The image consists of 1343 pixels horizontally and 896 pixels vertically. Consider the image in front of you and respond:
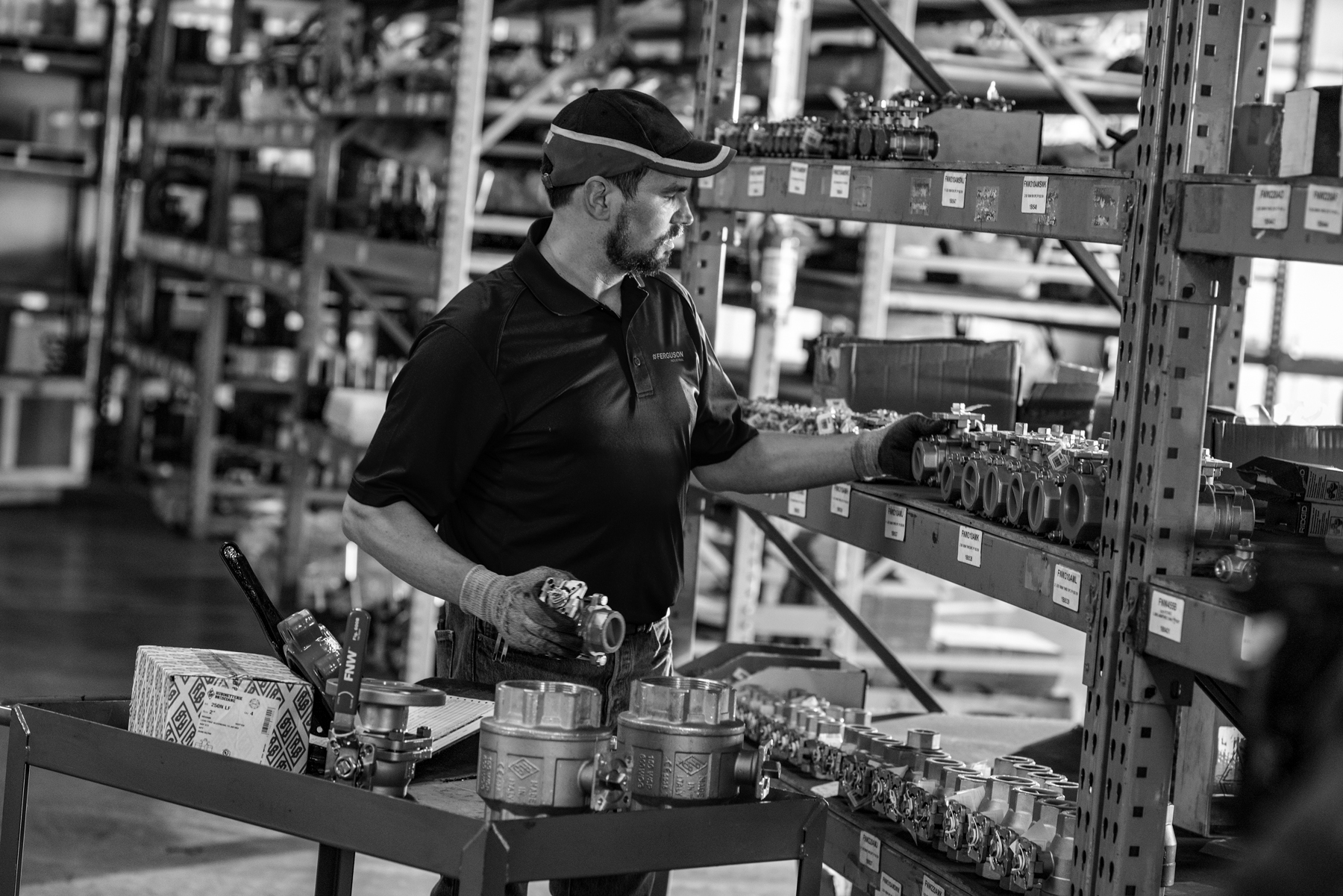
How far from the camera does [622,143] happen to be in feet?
9.89

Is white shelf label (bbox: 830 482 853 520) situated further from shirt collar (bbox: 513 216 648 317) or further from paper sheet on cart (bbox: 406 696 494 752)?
paper sheet on cart (bbox: 406 696 494 752)

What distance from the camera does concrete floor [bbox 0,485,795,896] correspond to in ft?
15.9

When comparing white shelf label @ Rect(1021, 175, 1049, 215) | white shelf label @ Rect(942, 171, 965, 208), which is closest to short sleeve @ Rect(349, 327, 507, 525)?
white shelf label @ Rect(942, 171, 965, 208)

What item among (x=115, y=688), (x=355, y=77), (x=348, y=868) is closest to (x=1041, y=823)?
(x=348, y=868)

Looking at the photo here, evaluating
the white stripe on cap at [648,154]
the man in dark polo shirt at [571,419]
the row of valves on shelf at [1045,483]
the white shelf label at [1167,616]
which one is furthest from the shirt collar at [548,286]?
the white shelf label at [1167,616]

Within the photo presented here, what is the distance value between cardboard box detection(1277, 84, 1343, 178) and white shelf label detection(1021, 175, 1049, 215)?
1.56 feet

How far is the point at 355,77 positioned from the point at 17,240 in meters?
5.00

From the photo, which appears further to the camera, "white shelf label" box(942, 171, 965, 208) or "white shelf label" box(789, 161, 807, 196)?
"white shelf label" box(789, 161, 807, 196)

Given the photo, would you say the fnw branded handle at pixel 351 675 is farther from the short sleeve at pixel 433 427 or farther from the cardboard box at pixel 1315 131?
the cardboard box at pixel 1315 131

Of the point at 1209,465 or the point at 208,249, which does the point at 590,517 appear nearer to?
the point at 1209,465

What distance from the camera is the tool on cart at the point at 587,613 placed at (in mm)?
2430

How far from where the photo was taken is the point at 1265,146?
2.50m

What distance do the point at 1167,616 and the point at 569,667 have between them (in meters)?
1.15

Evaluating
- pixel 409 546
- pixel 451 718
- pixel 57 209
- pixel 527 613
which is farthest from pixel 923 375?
pixel 57 209
